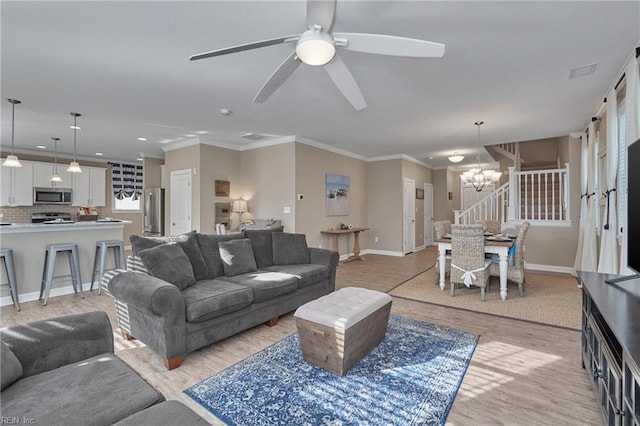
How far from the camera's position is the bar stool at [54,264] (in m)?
3.87

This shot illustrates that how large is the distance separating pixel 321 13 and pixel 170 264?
240cm

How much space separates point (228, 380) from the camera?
214 cm

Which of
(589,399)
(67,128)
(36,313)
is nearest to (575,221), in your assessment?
(589,399)

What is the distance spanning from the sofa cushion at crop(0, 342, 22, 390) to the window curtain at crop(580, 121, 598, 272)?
5808 millimetres

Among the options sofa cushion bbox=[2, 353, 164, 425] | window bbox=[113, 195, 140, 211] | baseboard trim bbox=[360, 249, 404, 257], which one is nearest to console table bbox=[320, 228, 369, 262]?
baseboard trim bbox=[360, 249, 404, 257]

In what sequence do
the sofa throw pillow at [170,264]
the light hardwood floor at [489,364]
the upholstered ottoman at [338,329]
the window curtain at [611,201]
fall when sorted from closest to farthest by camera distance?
the light hardwood floor at [489,364] < the upholstered ottoman at [338,329] < the sofa throw pillow at [170,264] < the window curtain at [611,201]

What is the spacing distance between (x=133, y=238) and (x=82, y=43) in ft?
5.80

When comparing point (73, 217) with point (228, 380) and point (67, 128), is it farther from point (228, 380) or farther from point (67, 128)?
point (228, 380)

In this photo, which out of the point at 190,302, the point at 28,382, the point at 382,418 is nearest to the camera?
the point at 28,382

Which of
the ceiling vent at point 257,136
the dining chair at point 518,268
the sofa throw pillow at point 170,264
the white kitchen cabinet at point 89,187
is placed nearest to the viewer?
the sofa throw pillow at point 170,264

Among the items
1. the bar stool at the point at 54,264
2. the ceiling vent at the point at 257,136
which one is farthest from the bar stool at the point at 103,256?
the ceiling vent at the point at 257,136

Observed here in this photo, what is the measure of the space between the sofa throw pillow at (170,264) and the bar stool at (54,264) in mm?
2114

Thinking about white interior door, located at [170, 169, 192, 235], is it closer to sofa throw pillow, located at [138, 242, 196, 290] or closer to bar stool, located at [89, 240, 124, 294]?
bar stool, located at [89, 240, 124, 294]

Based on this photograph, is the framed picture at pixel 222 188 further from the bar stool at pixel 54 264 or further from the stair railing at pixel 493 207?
the stair railing at pixel 493 207
